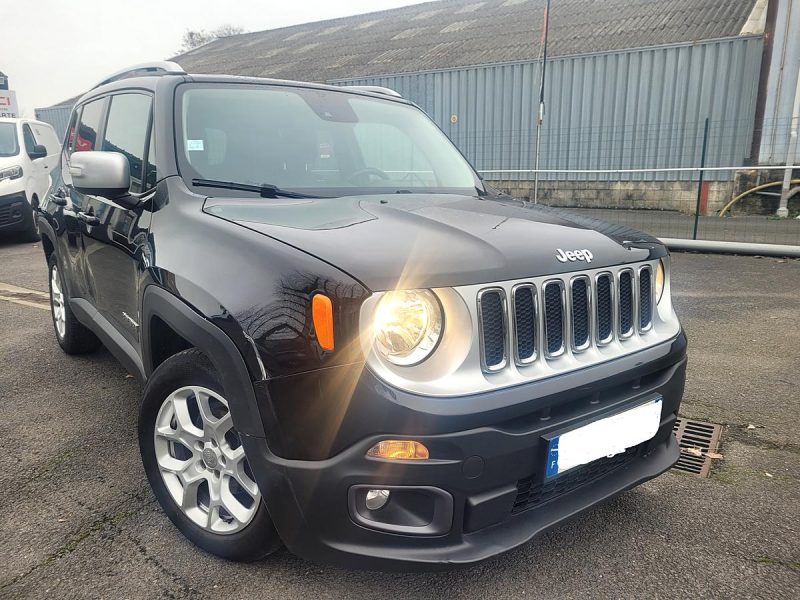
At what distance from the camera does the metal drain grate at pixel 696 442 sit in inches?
111

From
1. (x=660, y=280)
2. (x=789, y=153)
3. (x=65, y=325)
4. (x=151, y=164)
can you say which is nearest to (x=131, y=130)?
(x=151, y=164)

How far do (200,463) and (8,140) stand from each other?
10496 mm

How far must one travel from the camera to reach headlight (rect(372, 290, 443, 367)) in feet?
5.54

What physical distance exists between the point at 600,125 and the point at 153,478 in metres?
13.1

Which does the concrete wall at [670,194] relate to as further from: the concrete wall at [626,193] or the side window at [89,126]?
the side window at [89,126]

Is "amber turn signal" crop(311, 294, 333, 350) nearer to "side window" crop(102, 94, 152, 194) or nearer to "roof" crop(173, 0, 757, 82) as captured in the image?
"side window" crop(102, 94, 152, 194)

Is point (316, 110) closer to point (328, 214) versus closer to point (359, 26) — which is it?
→ point (328, 214)

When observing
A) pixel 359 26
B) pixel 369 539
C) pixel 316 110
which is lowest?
pixel 369 539

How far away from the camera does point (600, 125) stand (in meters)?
13.3

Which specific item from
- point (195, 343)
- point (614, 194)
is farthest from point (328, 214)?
point (614, 194)

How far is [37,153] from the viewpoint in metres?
10.1

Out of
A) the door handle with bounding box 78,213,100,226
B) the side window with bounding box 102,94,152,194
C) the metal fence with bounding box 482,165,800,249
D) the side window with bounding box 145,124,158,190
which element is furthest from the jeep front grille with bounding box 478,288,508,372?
the metal fence with bounding box 482,165,800,249

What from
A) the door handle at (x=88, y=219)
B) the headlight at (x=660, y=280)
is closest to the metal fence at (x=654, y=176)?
the headlight at (x=660, y=280)

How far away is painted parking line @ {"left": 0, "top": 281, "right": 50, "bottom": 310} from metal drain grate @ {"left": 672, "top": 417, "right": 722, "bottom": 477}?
5.80 m
